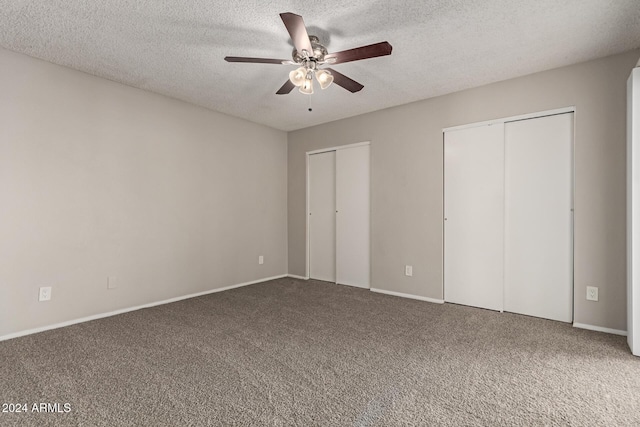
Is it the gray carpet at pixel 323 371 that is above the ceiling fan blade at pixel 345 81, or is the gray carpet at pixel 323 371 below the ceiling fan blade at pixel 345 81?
below

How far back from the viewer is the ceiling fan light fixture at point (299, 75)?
2.34 meters

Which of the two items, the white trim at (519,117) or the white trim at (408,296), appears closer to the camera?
the white trim at (519,117)

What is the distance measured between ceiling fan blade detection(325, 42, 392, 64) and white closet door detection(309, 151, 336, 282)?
8.28 feet

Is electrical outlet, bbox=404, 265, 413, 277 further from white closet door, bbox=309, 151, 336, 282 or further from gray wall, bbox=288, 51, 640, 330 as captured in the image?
white closet door, bbox=309, 151, 336, 282

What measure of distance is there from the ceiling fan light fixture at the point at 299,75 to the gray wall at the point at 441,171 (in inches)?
78.4

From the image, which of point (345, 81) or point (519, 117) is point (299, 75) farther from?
point (519, 117)

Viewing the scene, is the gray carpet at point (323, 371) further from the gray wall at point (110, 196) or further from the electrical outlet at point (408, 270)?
the electrical outlet at point (408, 270)

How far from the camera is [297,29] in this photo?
194 cm

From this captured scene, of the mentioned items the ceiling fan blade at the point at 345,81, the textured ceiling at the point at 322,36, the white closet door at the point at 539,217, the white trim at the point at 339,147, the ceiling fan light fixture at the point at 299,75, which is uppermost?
the textured ceiling at the point at 322,36

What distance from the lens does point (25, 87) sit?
8.89 ft

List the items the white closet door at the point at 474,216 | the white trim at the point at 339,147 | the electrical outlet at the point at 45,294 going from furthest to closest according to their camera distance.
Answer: the white trim at the point at 339,147
the white closet door at the point at 474,216
the electrical outlet at the point at 45,294

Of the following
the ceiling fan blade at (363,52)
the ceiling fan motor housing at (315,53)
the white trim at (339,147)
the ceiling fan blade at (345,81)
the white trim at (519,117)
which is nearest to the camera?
the ceiling fan blade at (363,52)

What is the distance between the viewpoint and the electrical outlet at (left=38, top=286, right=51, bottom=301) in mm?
2783

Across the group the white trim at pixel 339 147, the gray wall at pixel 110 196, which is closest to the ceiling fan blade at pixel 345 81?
the white trim at pixel 339 147
